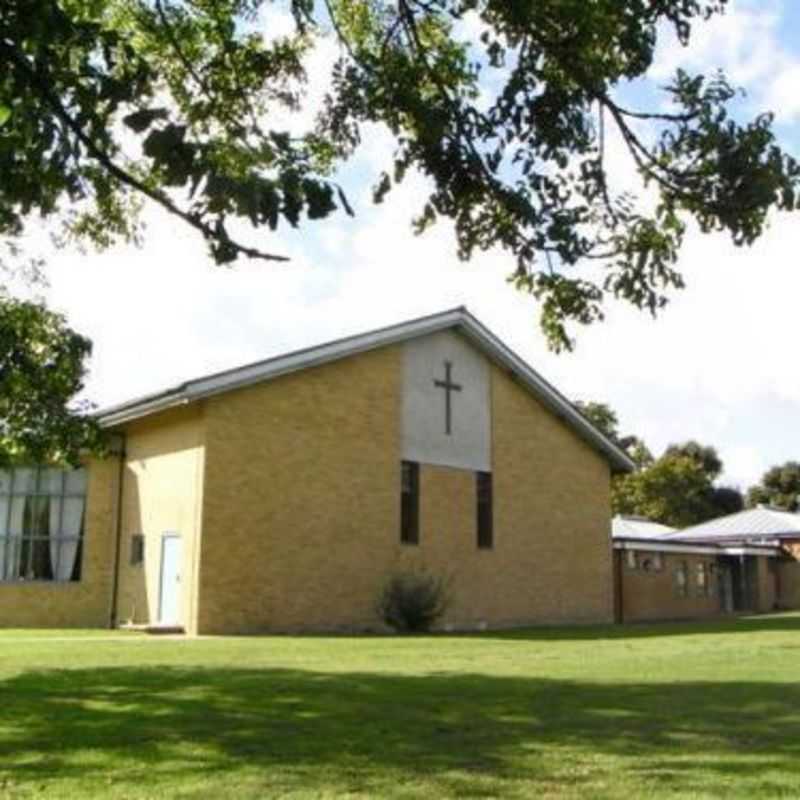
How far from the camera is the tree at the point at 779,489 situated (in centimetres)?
7450

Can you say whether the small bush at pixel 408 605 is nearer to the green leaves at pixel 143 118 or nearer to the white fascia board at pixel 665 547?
the white fascia board at pixel 665 547

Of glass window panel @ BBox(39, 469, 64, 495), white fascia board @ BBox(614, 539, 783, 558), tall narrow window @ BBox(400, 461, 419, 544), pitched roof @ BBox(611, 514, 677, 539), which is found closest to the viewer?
glass window panel @ BBox(39, 469, 64, 495)

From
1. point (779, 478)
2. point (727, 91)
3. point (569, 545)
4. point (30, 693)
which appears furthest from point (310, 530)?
point (779, 478)

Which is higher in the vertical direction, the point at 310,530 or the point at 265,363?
the point at 265,363

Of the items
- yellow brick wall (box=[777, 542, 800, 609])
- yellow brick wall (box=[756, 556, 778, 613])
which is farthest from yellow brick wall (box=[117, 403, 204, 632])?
yellow brick wall (box=[777, 542, 800, 609])

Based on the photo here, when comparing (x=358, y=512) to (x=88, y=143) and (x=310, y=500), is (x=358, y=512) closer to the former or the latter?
(x=310, y=500)

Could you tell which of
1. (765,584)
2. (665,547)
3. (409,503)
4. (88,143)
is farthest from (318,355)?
(765,584)

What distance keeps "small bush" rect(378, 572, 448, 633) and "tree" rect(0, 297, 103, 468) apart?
12.8 metres

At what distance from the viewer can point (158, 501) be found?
2809cm

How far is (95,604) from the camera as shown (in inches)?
1137

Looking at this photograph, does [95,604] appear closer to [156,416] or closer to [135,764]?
[156,416]

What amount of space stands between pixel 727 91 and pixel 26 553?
24.9 metres

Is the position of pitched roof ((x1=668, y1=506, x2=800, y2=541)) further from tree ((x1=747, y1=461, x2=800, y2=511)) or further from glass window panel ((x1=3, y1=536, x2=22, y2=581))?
glass window panel ((x1=3, y1=536, x2=22, y2=581))

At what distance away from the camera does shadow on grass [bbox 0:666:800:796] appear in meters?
7.70
